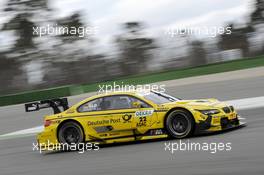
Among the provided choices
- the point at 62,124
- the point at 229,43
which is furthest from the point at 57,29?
the point at 62,124

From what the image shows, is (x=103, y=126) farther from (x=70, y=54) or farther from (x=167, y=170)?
(x=70, y=54)

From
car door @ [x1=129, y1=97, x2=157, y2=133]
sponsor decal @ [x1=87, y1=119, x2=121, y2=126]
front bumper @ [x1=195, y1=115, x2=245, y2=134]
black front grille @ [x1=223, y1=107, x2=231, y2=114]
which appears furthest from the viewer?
sponsor decal @ [x1=87, y1=119, x2=121, y2=126]

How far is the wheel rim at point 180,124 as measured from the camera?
32.6ft

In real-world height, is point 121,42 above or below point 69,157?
above

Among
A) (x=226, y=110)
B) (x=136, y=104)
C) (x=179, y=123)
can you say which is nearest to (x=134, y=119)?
(x=136, y=104)


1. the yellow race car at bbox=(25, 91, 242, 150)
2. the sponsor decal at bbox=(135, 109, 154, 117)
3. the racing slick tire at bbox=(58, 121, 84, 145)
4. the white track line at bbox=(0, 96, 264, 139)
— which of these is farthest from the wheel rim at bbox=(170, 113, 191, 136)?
the white track line at bbox=(0, 96, 264, 139)

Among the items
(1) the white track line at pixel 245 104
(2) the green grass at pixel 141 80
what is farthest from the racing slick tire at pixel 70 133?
(2) the green grass at pixel 141 80

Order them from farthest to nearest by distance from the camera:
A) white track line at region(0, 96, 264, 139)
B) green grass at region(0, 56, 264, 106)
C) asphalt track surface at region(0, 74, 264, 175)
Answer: green grass at region(0, 56, 264, 106)
white track line at region(0, 96, 264, 139)
asphalt track surface at region(0, 74, 264, 175)

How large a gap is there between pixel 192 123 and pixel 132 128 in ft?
3.95

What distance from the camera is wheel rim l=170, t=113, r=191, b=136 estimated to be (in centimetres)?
992

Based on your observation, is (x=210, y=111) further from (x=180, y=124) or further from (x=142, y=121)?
(x=142, y=121)

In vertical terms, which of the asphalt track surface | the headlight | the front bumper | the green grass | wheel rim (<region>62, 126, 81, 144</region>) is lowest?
the asphalt track surface

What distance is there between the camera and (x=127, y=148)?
10211 millimetres

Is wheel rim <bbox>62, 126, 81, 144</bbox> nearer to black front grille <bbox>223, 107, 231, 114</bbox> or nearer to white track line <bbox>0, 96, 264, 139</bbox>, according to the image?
black front grille <bbox>223, 107, 231, 114</bbox>
